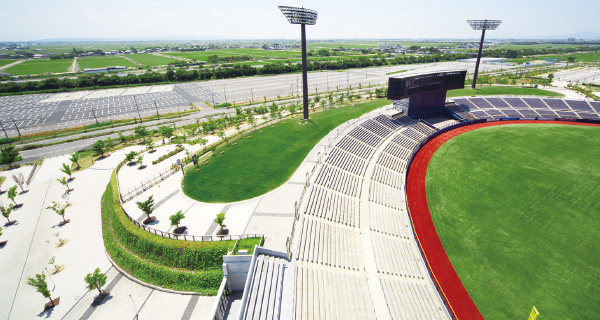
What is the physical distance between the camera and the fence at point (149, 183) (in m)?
36.8

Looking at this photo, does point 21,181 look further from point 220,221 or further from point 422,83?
point 422,83

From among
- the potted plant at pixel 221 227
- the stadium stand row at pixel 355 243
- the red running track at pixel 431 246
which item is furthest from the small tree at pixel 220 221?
the red running track at pixel 431 246

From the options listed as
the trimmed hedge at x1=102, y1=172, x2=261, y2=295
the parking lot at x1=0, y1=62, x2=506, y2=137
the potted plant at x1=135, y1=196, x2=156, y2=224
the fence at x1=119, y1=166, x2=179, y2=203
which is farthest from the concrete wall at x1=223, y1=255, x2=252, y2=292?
the parking lot at x1=0, y1=62, x2=506, y2=137

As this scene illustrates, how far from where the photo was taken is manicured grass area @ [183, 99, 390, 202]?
1422 inches

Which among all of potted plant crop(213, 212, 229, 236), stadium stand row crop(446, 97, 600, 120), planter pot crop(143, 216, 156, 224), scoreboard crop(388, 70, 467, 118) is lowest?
planter pot crop(143, 216, 156, 224)

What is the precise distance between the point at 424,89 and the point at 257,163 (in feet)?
139

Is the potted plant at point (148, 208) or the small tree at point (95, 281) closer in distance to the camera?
the small tree at point (95, 281)

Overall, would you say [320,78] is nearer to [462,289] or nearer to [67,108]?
[67,108]

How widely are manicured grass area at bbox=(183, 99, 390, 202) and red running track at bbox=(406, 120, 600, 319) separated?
17575mm

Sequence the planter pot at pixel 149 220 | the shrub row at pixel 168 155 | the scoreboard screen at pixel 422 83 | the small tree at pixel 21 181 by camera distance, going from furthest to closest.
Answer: the scoreboard screen at pixel 422 83 → the shrub row at pixel 168 155 → the small tree at pixel 21 181 → the planter pot at pixel 149 220

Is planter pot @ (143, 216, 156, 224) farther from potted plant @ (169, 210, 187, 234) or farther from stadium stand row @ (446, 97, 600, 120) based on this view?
stadium stand row @ (446, 97, 600, 120)

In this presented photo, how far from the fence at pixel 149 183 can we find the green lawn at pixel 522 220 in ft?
127

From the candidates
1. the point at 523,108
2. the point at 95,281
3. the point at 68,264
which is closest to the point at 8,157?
the point at 68,264

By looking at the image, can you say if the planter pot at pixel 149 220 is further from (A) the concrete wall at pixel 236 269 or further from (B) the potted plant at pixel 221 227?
(A) the concrete wall at pixel 236 269
